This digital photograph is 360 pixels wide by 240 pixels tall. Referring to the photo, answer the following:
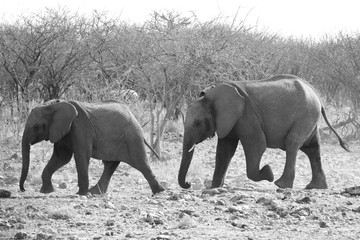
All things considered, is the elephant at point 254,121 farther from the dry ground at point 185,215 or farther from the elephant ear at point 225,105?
the dry ground at point 185,215

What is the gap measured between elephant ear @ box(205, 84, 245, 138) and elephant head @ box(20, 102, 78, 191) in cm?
185

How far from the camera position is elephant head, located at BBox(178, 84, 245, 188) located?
12.9 metres

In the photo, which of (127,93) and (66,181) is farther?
(127,93)

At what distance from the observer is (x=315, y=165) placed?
13.9 metres

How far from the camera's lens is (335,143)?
74.6 feet

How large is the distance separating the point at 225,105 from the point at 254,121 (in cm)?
46

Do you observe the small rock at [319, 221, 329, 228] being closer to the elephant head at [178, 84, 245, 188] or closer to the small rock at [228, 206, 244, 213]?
the small rock at [228, 206, 244, 213]

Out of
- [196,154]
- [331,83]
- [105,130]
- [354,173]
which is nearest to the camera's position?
[105,130]

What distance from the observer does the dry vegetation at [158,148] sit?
9625 millimetres

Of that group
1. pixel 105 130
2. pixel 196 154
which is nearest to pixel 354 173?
pixel 196 154

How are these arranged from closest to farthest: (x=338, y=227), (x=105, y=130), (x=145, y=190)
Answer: (x=338, y=227)
(x=105, y=130)
(x=145, y=190)

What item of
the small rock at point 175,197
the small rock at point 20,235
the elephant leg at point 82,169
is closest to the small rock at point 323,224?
the small rock at point 175,197

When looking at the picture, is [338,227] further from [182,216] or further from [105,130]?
[105,130]

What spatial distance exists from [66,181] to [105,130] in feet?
7.31
